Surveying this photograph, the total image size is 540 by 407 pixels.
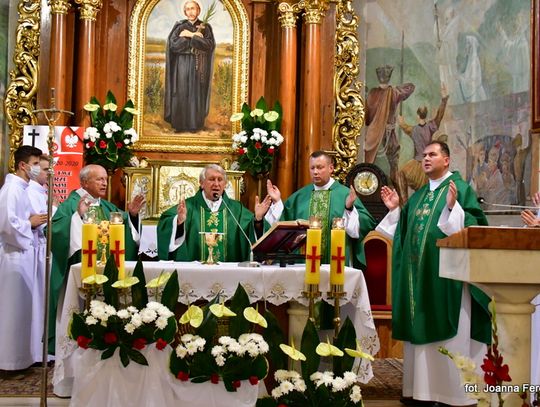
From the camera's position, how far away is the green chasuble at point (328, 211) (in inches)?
283

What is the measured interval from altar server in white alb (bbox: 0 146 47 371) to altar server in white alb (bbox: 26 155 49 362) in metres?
0.07

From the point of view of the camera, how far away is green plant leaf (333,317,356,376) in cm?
527

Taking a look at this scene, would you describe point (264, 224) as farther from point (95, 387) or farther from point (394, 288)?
point (95, 387)

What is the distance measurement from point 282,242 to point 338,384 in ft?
4.10

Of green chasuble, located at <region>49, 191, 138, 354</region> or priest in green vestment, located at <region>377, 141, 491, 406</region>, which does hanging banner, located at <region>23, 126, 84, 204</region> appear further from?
priest in green vestment, located at <region>377, 141, 491, 406</region>

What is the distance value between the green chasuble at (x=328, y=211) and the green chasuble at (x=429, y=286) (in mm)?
435

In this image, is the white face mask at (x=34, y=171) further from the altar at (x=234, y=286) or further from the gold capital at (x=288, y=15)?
the gold capital at (x=288, y=15)

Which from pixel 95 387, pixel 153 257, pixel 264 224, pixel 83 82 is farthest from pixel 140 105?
pixel 95 387

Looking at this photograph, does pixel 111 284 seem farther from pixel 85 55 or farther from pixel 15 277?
pixel 85 55

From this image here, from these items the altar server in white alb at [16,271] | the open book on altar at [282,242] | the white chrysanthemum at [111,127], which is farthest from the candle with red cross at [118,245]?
the white chrysanthemum at [111,127]

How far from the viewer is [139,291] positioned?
5355 millimetres

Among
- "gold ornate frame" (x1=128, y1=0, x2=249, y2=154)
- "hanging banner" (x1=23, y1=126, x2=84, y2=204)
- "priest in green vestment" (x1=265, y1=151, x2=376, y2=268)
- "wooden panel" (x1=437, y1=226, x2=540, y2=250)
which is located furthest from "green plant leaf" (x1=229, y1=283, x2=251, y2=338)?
"gold ornate frame" (x1=128, y1=0, x2=249, y2=154)

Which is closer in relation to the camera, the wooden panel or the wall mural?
the wooden panel

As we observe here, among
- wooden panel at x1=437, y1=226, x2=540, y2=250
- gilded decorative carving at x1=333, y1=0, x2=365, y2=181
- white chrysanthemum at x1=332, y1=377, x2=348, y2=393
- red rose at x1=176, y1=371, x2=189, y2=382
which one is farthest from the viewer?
gilded decorative carving at x1=333, y1=0, x2=365, y2=181
